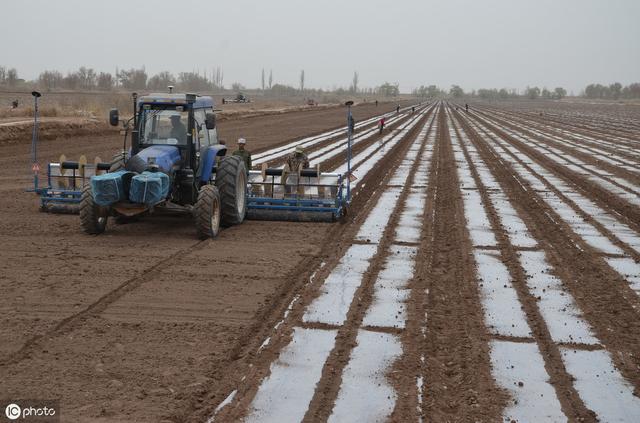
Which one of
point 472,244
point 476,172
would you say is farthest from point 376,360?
point 476,172

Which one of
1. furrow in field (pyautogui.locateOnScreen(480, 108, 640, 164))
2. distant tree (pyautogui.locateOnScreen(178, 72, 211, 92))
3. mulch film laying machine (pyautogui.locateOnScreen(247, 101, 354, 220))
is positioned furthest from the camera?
distant tree (pyautogui.locateOnScreen(178, 72, 211, 92))

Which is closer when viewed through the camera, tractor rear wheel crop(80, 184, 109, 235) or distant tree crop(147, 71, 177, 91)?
tractor rear wheel crop(80, 184, 109, 235)

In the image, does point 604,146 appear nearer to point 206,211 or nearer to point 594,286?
point 594,286

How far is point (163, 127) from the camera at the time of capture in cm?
1045

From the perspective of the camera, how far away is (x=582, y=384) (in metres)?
5.48

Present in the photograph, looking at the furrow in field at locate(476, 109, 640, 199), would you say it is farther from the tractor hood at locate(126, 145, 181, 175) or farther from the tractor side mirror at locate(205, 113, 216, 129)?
the tractor hood at locate(126, 145, 181, 175)

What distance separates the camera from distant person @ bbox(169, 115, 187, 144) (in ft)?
34.1

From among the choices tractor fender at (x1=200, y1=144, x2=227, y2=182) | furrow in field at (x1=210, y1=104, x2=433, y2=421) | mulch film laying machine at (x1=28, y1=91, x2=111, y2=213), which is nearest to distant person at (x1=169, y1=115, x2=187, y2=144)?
tractor fender at (x1=200, y1=144, x2=227, y2=182)

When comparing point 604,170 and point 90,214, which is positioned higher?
point 604,170

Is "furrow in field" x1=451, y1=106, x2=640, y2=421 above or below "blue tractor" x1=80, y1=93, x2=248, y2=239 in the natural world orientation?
below

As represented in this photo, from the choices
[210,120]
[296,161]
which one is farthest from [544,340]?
[296,161]

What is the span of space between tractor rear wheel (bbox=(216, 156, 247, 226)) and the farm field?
279mm

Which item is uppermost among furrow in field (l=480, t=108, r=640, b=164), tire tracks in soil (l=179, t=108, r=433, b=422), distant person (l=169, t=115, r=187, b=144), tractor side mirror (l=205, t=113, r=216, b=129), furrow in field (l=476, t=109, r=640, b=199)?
tractor side mirror (l=205, t=113, r=216, b=129)

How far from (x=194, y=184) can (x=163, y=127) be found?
97 centimetres
